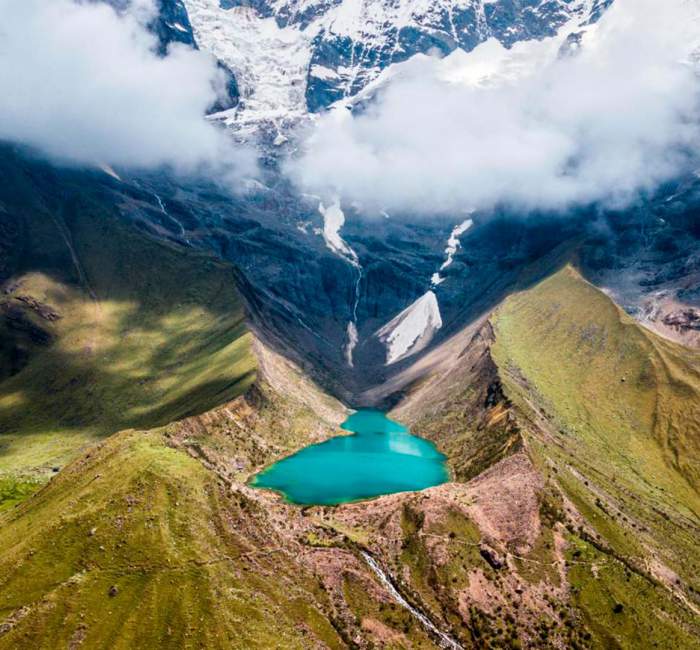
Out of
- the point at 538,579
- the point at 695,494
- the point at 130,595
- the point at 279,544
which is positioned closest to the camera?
the point at 130,595

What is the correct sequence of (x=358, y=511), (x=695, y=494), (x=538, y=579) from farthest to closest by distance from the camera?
(x=695, y=494) < (x=358, y=511) < (x=538, y=579)

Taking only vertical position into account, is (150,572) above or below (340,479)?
above

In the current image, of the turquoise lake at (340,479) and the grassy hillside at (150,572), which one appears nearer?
the grassy hillside at (150,572)

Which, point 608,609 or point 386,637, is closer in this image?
point 386,637

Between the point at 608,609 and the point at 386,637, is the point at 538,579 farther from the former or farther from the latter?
the point at 386,637

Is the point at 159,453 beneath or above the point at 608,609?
above

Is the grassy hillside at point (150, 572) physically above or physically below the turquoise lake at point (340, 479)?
above

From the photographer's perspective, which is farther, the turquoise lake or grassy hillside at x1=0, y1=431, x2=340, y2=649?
the turquoise lake

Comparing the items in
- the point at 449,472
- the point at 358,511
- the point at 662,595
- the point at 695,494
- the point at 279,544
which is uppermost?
the point at 279,544

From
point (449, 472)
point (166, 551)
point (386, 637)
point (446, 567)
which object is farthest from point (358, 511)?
point (449, 472)

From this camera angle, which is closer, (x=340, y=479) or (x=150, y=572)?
(x=150, y=572)

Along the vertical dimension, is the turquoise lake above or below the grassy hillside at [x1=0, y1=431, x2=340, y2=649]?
below
